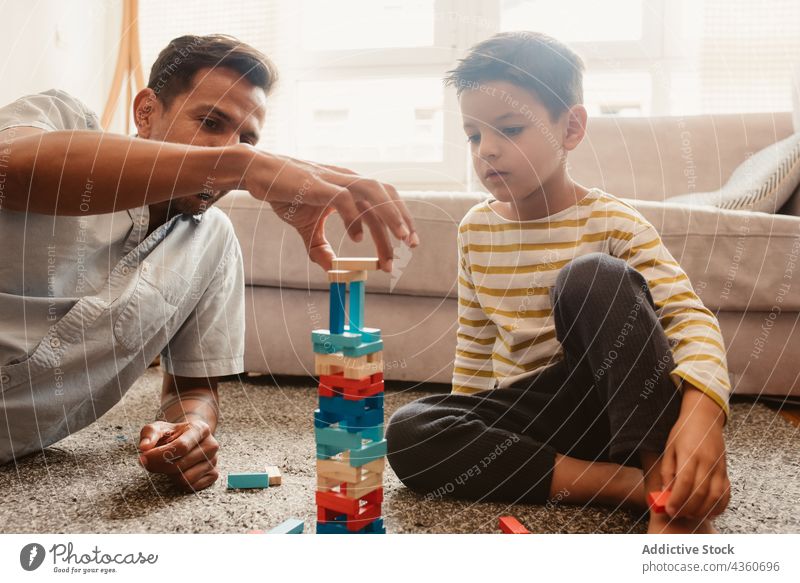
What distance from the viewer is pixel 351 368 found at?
1.24 ft

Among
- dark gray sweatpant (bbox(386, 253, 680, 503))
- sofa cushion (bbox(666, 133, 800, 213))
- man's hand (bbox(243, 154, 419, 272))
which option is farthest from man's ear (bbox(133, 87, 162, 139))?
sofa cushion (bbox(666, 133, 800, 213))

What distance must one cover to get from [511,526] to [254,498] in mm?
213

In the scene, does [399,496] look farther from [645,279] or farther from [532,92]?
[532,92]

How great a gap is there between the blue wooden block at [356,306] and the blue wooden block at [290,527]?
0.16 m

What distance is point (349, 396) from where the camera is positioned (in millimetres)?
383

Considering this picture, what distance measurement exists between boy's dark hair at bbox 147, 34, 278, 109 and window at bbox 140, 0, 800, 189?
0.18 meters

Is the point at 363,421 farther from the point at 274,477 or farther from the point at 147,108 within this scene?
the point at 147,108

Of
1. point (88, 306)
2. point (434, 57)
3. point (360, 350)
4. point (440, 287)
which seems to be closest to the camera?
point (360, 350)

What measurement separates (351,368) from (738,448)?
52cm

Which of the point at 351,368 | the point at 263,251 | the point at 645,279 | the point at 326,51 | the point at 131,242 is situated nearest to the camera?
the point at 351,368

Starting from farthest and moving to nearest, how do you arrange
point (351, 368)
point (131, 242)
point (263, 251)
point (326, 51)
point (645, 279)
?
point (326, 51) < point (263, 251) < point (131, 242) < point (645, 279) < point (351, 368)

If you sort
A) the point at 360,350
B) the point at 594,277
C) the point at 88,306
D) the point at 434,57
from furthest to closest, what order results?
the point at 434,57 → the point at 88,306 → the point at 594,277 → the point at 360,350

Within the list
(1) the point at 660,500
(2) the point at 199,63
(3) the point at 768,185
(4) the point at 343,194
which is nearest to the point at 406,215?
(4) the point at 343,194

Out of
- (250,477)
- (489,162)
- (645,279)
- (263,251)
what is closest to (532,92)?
(489,162)
